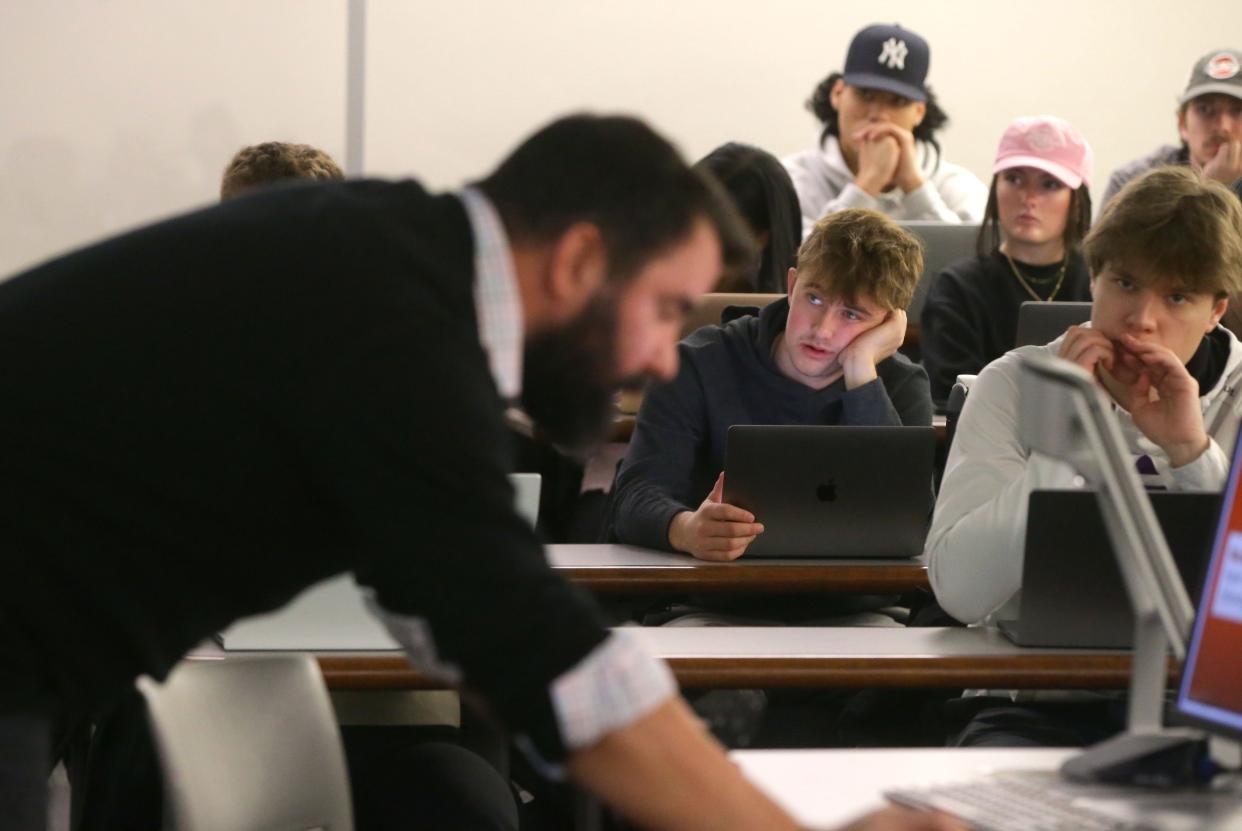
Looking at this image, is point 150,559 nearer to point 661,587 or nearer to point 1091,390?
point 1091,390

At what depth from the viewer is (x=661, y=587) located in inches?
96.0

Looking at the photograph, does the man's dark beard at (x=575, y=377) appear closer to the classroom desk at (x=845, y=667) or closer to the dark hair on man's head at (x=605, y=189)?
the dark hair on man's head at (x=605, y=189)

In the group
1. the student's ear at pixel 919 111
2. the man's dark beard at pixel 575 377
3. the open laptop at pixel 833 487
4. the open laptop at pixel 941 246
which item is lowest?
the open laptop at pixel 833 487

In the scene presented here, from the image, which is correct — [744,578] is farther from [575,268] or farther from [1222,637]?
[575,268]

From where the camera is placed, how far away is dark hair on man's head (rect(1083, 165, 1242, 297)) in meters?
2.20

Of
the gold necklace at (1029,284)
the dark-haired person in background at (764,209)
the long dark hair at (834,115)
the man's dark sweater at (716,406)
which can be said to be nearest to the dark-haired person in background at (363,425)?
the man's dark sweater at (716,406)

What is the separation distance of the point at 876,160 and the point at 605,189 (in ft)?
12.0

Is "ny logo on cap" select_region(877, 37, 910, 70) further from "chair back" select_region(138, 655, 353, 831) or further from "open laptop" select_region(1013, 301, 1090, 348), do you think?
"chair back" select_region(138, 655, 353, 831)

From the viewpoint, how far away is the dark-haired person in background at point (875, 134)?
473 centimetres

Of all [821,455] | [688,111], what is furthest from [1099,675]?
[688,111]

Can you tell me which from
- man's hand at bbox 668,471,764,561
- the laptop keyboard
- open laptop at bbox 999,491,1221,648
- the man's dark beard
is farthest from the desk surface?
the man's dark beard

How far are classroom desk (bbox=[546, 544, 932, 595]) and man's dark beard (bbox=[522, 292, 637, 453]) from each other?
1.14m

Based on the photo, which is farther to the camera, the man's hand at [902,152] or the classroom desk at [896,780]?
the man's hand at [902,152]

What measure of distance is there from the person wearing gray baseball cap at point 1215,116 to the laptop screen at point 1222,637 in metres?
3.16
